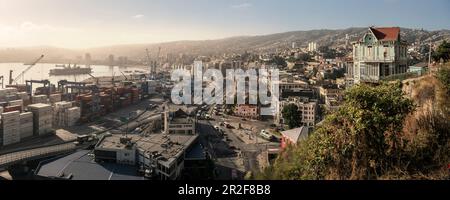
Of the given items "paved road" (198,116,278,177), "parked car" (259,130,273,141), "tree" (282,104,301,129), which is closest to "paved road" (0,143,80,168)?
"paved road" (198,116,278,177)

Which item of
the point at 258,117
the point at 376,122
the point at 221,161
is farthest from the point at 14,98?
the point at 376,122

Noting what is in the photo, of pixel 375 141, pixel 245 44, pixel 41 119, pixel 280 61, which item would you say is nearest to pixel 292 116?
pixel 41 119

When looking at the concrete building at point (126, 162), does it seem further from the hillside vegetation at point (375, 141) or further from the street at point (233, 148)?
the hillside vegetation at point (375, 141)

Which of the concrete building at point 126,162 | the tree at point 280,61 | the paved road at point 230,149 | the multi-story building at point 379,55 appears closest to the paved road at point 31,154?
the concrete building at point 126,162

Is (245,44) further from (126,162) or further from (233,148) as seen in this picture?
(126,162)

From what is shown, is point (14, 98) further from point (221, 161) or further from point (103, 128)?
point (221, 161)

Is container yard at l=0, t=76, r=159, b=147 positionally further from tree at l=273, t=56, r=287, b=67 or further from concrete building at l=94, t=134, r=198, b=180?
tree at l=273, t=56, r=287, b=67
